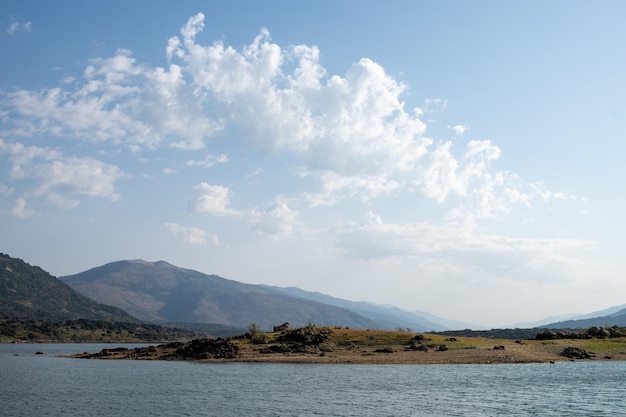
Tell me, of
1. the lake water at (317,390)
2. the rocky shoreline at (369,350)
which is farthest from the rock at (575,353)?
the lake water at (317,390)

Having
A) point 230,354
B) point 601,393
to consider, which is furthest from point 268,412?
point 230,354

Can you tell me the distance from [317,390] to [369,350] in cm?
4778

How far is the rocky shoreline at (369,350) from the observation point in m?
102

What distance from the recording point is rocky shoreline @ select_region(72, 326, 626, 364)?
102 metres

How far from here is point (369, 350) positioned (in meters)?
110

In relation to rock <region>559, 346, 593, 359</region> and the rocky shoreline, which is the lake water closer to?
the rocky shoreline

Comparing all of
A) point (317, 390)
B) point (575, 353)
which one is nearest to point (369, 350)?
point (575, 353)

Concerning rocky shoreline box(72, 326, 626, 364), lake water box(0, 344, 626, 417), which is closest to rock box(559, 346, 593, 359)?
rocky shoreline box(72, 326, 626, 364)

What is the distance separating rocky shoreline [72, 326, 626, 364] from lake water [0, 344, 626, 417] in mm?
7667

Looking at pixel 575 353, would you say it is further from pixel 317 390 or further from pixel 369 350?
pixel 317 390

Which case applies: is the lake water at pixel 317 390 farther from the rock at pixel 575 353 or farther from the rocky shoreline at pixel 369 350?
the rock at pixel 575 353

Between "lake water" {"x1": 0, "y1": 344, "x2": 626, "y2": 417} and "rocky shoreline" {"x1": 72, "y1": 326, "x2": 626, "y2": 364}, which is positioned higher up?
"rocky shoreline" {"x1": 72, "y1": 326, "x2": 626, "y2": 364}

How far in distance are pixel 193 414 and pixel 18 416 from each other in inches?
581

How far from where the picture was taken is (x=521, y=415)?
49.3 m
